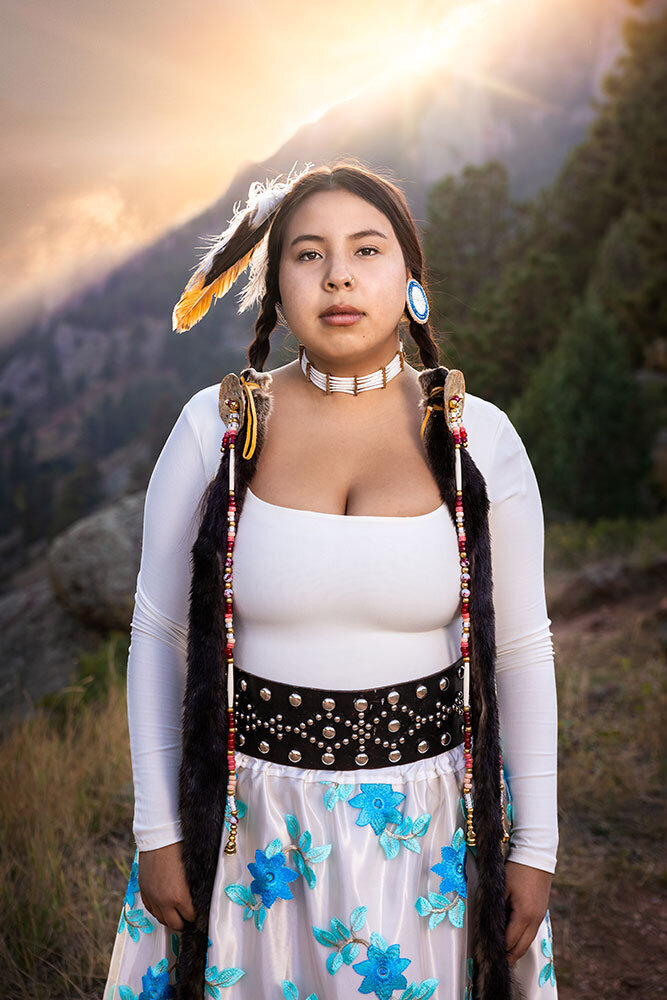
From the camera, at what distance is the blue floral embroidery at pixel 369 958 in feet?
4.21

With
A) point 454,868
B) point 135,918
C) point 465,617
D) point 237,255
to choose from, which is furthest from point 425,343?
point 135,918

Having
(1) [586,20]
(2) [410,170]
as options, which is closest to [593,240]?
(2) [410,170]

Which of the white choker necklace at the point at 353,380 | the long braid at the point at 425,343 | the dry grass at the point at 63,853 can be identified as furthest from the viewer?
the dry grass at the point at 63,853

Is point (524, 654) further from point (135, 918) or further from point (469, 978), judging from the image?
point (135, 918)

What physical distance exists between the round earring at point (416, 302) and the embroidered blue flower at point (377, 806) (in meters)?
0.81

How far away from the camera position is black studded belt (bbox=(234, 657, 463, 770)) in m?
1.35

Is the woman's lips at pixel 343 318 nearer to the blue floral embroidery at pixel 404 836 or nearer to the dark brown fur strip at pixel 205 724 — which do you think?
the dark brown fur strip at pixel 205 724

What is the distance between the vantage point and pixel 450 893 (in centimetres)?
135

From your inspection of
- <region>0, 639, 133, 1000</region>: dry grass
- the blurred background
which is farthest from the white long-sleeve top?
<region>0, 639, 133, 1000</region>: dry grass

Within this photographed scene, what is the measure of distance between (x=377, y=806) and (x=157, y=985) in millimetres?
517

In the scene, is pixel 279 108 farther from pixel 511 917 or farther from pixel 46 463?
pixel 46 463

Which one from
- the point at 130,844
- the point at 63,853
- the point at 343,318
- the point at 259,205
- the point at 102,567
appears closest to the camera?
the point at 343,318

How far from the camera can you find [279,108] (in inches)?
170

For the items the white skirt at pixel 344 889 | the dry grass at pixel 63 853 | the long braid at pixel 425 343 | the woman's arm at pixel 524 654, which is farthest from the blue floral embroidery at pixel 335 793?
the dry grass at pixel 63 853
